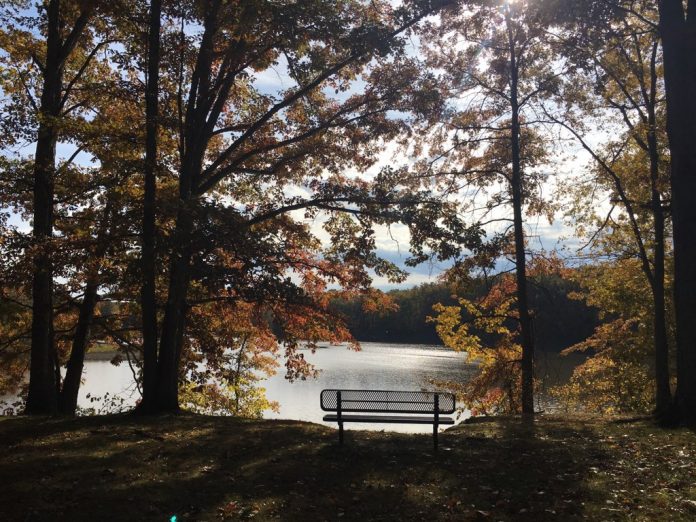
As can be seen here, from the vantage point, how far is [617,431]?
7887mm

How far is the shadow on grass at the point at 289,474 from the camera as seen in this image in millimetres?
4754

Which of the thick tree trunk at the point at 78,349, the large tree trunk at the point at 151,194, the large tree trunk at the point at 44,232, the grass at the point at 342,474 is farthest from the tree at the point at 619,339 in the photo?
the large tree trunk at the point at 44,232

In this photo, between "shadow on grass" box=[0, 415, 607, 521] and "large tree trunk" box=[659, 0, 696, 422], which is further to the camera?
"large tree trunk" box=[659, 0, 696, 422]

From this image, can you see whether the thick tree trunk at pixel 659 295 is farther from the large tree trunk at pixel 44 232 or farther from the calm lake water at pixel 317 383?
the large tree trunk at pixel 44 232

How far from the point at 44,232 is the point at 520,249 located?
34.3ft

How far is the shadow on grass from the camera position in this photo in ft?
15.6

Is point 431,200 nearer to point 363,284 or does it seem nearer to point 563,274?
point 363,284

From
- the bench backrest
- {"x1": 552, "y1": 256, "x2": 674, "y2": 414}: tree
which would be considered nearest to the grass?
the bench backrest

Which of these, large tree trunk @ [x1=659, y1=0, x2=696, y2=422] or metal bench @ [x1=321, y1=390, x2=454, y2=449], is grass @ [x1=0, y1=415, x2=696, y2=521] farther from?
large tree trunk @ [x1=659, y1=0, x2=696, y2=422]

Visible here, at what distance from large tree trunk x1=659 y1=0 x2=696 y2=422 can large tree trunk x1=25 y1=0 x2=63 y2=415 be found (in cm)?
1082

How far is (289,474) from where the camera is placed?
581 centimetres

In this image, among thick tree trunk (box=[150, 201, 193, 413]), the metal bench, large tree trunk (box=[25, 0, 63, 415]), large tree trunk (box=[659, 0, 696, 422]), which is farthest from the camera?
large tree trunk (box=[25, 0, 63, 415])

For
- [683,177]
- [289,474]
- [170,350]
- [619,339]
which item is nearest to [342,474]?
[289,474]

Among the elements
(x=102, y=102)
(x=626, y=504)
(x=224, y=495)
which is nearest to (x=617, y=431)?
(x=626, y=504)
